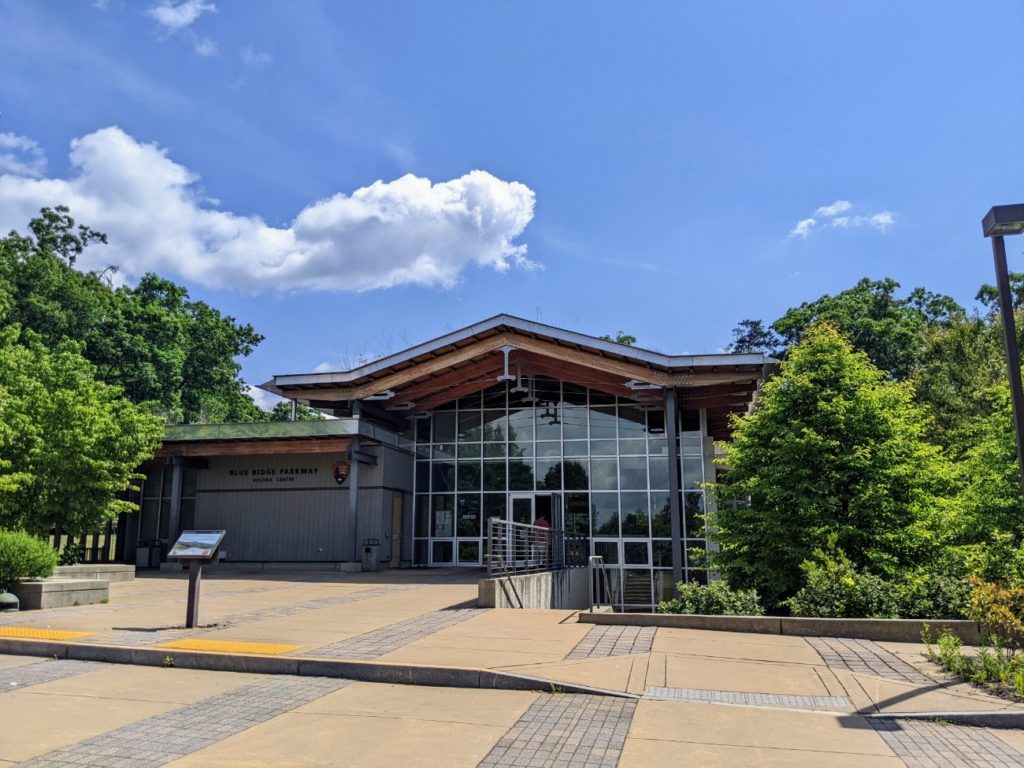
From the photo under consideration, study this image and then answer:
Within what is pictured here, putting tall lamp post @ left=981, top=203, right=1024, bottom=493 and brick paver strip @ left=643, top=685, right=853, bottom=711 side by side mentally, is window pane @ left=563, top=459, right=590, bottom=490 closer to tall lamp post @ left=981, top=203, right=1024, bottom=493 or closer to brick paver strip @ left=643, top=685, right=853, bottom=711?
tall lamp post @ left=981, top=203, right=1024, bottom=493

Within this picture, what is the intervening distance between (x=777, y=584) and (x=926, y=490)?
122 inches

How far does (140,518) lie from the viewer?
1026 inches

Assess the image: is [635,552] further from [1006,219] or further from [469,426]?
[1006,219]

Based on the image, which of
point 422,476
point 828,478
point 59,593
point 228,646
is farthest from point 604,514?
point 228,646

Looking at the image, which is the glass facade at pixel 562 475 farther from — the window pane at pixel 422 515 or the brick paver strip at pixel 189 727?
the brick paver strip at pixel 189 727

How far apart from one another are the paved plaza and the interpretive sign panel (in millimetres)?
981

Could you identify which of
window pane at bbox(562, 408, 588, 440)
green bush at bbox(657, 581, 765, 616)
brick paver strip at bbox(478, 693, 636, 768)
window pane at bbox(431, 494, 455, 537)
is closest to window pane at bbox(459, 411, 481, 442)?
window pane at bbox(431, 494, 455, 537)

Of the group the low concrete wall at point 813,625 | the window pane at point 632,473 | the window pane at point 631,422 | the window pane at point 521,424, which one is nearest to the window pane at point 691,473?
the window pane at point 632,473

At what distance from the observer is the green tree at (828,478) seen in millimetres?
12703

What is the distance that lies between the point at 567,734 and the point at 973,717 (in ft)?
10.2

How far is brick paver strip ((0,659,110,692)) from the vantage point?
717 cm

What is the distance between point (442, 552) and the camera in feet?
81.7

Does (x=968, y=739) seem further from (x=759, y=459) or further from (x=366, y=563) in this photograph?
(x=366, y=563)

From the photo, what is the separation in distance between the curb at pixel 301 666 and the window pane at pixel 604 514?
16598mm
